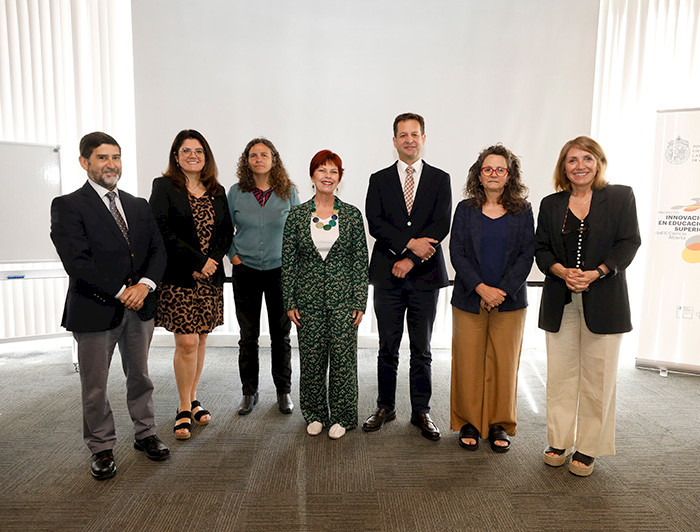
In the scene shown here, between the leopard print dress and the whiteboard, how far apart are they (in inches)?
83.7

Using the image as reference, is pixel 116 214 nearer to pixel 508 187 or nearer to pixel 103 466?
pixel 103 466

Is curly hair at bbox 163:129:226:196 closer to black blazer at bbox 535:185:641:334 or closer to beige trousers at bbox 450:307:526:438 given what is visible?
beige trousers at bbox 450:307:526:438

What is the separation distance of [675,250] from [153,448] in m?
4.32

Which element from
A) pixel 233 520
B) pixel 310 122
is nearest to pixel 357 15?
pixel 310 122

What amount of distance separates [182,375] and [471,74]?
3.49 meters

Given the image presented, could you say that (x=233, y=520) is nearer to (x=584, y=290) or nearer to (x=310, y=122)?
(x=584, y=290)

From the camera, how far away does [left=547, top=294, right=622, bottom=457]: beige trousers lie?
232 centimetres

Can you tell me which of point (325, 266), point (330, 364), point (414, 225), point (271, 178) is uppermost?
point (271, 178)

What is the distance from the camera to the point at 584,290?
231cm

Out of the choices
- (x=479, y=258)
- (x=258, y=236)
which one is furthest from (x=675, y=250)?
(x=258, y=236)

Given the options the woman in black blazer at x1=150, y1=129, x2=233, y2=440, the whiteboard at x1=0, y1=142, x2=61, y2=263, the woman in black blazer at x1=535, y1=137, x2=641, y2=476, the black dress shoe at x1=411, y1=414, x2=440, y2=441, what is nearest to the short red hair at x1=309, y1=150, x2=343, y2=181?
the woman in black blazer at x1=150, y1=129, x2=233, y2=440

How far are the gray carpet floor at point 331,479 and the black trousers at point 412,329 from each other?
0.30 meters

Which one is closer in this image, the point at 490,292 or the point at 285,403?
the point at 490,292

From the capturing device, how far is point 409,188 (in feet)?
9.16
